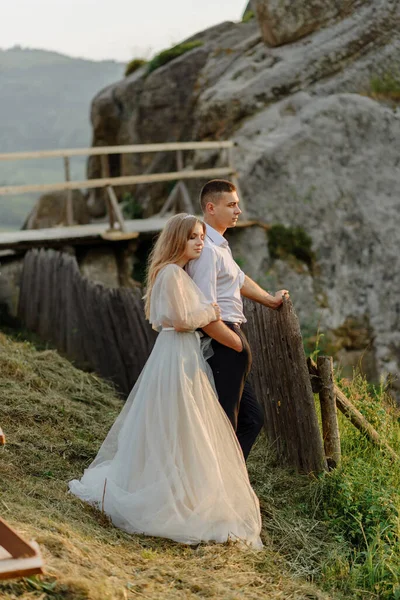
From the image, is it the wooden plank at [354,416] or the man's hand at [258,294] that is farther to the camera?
the wooden plank at [354,416]

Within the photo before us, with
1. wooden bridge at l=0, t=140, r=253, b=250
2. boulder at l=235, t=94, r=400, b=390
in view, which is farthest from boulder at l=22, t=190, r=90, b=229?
boulder at l=235, t=94, r=400, b=390

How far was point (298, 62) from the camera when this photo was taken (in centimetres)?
1594

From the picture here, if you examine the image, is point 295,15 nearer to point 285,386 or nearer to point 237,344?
point 285,386

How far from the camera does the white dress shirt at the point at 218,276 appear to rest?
207 inches

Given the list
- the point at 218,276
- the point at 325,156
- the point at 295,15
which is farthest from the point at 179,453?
the point at 295,15

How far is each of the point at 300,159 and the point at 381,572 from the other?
1065cm

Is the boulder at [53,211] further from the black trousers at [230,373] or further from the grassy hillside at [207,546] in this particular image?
the black trousers at [230,373]

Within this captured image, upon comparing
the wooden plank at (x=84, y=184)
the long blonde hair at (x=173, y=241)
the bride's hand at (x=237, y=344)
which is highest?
the wooden plank at (x=84, y=184)

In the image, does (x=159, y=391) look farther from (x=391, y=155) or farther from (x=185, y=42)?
(x=185, y=42)

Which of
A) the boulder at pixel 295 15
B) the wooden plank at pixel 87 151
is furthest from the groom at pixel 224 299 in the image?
the boulder at pixel 295 15

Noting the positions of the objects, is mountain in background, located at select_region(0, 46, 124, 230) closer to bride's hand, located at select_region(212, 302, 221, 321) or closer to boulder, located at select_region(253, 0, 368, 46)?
boulder, located at select_region(253, 0, 368, 46)

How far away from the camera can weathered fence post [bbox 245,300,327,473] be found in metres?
6.09

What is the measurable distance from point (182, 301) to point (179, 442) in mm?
804

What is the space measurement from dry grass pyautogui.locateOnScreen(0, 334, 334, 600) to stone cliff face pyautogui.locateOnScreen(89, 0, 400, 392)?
296 inches
